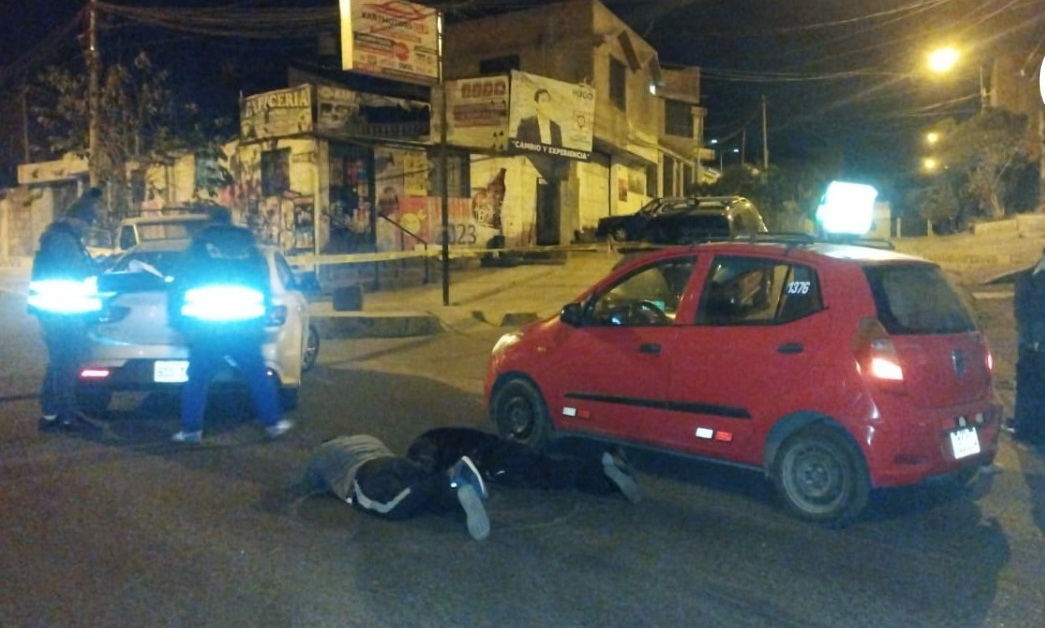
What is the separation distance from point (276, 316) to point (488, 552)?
3952mm

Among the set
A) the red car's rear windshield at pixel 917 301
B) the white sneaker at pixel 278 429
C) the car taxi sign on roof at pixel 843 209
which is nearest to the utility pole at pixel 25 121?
the car taxi sign on roof at pixel 843 209

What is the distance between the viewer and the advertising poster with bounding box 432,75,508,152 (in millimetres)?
27094

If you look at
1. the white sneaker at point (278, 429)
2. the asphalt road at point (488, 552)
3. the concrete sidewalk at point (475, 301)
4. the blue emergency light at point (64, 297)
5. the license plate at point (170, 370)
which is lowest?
the asphalt road at point (488, 552)

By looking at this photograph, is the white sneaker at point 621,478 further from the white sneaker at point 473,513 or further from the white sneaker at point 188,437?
the white sneaker at point 188,437

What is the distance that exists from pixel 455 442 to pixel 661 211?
18747 millimetres

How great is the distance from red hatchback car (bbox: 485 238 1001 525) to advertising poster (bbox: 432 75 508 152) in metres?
19.8

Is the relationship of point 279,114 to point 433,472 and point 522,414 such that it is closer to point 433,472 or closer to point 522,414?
point 522,414

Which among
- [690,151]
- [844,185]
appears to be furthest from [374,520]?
[690,151]

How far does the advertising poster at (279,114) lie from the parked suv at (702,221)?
321 inches

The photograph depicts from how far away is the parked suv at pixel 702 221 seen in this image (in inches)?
856

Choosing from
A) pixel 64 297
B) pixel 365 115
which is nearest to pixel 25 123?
pixel 365 115

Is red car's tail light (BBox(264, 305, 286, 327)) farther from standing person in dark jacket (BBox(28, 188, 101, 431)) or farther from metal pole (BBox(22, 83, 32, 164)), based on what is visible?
metal pole (BBox(22, 83, 32, 164))

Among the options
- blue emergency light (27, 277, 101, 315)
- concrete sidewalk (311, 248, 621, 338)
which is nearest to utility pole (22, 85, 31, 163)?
concrete sidewalk (311, 248, 621, 338)

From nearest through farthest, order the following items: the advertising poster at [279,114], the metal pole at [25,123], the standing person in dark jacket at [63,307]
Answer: the standing person in dark jacket at [63,307] < the advertising poster at [279,114] < the metal pole at [25,123]
